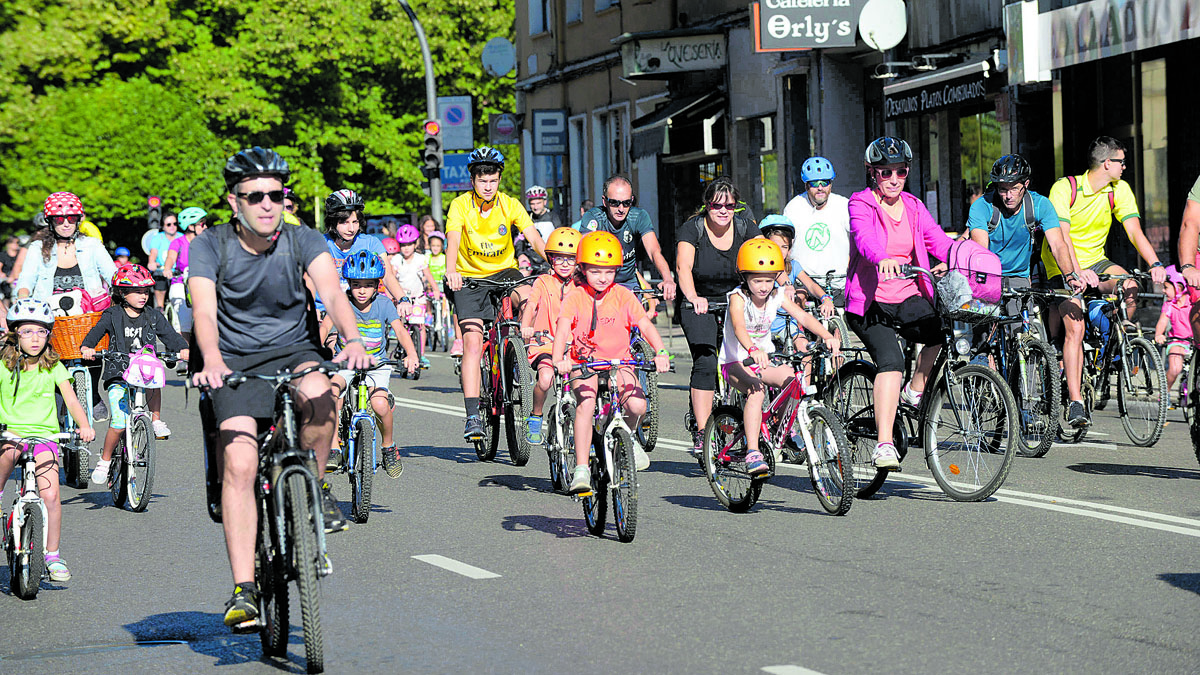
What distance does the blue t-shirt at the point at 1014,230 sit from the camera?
11281 mm

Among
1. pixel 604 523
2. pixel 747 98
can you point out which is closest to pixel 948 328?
pixel 604 523

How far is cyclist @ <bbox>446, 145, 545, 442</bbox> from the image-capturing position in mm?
12266

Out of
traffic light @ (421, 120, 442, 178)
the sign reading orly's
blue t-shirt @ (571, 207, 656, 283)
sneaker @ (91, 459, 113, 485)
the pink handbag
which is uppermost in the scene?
the sign reading orly's

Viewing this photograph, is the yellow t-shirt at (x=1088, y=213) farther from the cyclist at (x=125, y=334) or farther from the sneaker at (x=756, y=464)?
the cyclist at (x=125, y=334)

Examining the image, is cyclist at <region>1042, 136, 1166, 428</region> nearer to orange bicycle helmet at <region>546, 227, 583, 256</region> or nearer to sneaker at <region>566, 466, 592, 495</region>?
orange bicycle helmet at <region>546, 227, 583, 256</region>

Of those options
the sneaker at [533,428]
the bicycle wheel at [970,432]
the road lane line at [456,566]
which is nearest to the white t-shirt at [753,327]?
the bicycle wheel at [970,432]

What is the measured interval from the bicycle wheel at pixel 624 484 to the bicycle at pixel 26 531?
8.41 feet

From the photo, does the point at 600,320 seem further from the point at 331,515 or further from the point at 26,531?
the point at 331,515

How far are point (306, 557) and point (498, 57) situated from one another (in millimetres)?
32210

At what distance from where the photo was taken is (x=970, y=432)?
9312mm

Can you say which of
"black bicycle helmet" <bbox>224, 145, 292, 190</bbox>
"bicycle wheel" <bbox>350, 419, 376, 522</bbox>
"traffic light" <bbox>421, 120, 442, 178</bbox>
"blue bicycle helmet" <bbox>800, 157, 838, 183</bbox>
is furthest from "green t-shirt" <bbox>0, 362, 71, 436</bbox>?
"traffic light" <bbox>421, 120, 442, 178</bbox>

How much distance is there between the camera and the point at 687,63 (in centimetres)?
3012

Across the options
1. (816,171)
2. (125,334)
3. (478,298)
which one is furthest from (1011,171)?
(125,334)

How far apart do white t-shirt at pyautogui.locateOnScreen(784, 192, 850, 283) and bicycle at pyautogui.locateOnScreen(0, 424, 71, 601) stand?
6412 mm
